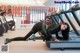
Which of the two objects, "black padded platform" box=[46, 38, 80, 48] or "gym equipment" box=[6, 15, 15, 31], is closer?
"black padded platform" box=[46, 38, 80, 48]

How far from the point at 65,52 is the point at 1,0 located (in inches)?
225

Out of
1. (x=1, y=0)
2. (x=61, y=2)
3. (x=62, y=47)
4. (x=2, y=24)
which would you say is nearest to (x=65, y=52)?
(x=62, y=47)

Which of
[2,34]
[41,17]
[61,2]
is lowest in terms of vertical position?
[2,34]

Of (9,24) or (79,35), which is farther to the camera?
(9,24)

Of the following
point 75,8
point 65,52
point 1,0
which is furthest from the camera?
point 1,0

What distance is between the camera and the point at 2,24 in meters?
9.31

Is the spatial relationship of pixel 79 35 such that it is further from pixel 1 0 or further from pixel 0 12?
pixel 1 0

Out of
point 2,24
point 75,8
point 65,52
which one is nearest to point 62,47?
point 65,52

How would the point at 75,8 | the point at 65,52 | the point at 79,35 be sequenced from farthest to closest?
1. the point at 79,35
2. the point at 75,8
3. the point at 65,52

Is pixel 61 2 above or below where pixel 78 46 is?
above

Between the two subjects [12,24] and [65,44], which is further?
[12,24]

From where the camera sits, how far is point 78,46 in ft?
20.1

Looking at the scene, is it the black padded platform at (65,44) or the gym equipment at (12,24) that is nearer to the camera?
the black padded platform at (65,44)

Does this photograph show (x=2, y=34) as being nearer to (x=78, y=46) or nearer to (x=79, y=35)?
(x=79, y=35)
